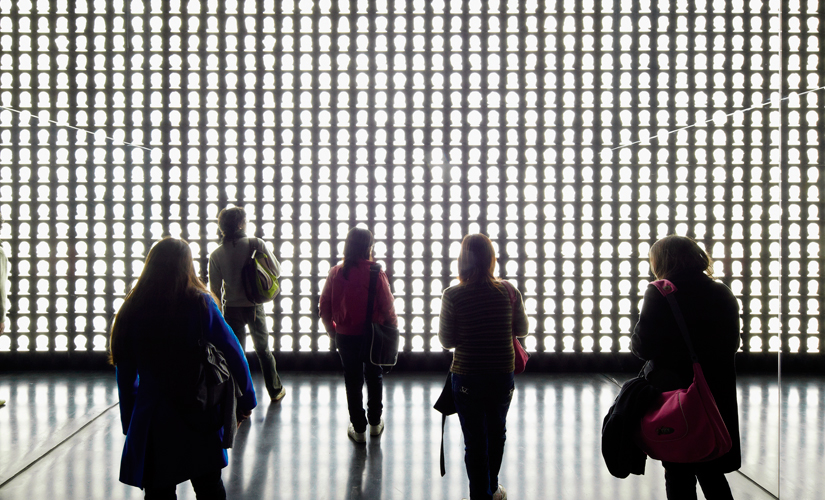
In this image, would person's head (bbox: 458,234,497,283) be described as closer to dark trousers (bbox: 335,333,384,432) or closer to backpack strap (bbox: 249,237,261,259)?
dark trousers (bbox: 335,333,384,432)

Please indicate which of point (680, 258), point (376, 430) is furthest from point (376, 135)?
point (680, 258)

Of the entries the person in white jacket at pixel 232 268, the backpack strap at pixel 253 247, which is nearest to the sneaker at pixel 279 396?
the person in white jacket at pixel 232 268

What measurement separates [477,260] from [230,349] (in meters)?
1.50

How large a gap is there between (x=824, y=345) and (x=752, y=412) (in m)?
1.40

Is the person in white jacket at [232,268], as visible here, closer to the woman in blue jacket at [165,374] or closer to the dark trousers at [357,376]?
the dark trousers at [357,376]

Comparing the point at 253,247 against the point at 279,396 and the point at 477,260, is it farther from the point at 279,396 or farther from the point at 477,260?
the point at 477,260

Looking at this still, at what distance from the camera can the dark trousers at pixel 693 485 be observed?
2.46 metres

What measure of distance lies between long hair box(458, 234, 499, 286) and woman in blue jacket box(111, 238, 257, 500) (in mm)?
1496

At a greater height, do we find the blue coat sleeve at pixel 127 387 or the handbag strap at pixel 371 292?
the handbag strap at pixel 371 292

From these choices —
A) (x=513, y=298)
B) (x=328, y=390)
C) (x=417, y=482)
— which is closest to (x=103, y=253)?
(x=328, y=390)

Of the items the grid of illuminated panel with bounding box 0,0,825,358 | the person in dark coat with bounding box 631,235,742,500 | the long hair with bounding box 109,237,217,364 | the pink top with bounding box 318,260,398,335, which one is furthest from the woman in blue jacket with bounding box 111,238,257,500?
the grid of illuminated panel with bounding box 0,0,825,358

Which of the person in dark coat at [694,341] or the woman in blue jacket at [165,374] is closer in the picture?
the woman in blue jacket at [165,374]

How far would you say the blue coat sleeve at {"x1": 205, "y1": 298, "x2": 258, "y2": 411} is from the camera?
2.41 m

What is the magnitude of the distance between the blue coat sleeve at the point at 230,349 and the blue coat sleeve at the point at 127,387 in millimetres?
412
